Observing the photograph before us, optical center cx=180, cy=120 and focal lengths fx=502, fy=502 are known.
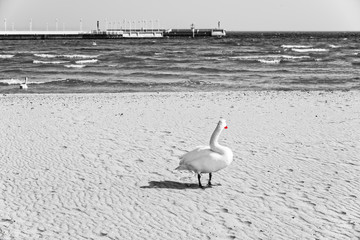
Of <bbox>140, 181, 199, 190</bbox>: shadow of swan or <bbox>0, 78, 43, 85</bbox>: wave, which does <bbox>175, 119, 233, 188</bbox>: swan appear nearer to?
<bbox>140, 181, 199, 190</bbox>: shadow of swan

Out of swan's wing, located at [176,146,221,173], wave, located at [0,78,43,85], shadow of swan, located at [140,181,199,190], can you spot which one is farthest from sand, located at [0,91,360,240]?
wave, located at [0,78,43,85]

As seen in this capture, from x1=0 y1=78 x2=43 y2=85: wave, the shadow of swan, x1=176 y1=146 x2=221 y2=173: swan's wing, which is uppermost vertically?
x1=176 y1=146 x2=221 y2=173: swan's wing

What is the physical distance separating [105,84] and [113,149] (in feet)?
49.6

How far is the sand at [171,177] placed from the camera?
535cm

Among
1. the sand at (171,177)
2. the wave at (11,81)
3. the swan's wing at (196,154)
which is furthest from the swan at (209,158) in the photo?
the wave at (11,81)

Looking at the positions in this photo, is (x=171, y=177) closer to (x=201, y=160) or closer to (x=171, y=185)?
(x=171, y=185)

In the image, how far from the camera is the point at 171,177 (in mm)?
7125

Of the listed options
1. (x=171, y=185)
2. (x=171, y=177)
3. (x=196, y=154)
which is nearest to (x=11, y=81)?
(x=171, y=177)

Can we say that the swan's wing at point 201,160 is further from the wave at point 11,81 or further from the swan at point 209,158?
the wave at point 11,81

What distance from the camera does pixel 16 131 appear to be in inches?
404

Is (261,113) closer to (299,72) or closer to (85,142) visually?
(85,142)

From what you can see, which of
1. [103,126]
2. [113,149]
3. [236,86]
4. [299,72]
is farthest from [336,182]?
[299,72]

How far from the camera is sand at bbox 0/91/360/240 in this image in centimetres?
535

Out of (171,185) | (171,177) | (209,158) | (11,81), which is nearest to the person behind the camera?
(209,158)
